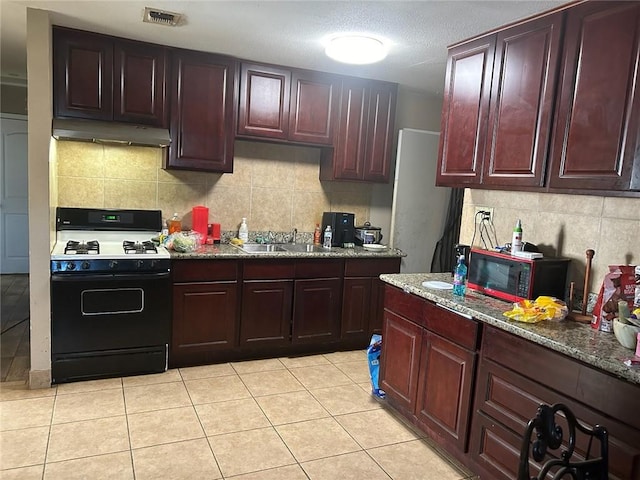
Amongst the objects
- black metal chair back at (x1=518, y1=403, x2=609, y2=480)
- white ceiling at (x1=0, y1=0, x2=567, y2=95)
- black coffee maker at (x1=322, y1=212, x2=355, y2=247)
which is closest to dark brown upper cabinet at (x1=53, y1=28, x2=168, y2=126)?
white ceiling at (x1=0, y1=0, x2=567, y2=95)

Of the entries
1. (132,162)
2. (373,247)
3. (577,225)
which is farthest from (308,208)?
(577,225)

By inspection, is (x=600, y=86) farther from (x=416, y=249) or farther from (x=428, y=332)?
(x=416, y=249)

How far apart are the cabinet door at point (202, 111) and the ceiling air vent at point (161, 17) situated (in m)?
0.58

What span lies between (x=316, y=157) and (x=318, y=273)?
1172mm

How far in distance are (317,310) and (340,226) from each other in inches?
32.7

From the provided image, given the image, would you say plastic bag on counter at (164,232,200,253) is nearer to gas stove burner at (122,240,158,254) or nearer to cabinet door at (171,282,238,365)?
gas stove burner at (122,240,158,254)

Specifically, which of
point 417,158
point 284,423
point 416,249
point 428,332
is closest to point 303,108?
point 417,158

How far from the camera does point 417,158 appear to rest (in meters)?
4.39

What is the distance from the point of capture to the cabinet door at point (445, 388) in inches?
90.4

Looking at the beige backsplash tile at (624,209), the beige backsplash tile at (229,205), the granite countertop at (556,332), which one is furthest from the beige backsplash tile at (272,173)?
the beige backsplash tile at (624,209)

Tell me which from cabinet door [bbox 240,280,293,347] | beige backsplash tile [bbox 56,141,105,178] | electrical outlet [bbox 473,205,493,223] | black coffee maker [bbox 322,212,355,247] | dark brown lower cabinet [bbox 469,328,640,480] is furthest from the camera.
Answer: black coffee maker [bbox 322,212,355,247]

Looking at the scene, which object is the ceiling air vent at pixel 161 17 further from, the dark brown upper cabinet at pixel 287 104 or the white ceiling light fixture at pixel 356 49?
the white ceiling light fixture at pixel 356 49

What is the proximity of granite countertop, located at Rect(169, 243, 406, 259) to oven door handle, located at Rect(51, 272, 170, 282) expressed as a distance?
0.17 metres

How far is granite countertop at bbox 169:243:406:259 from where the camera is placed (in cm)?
339
